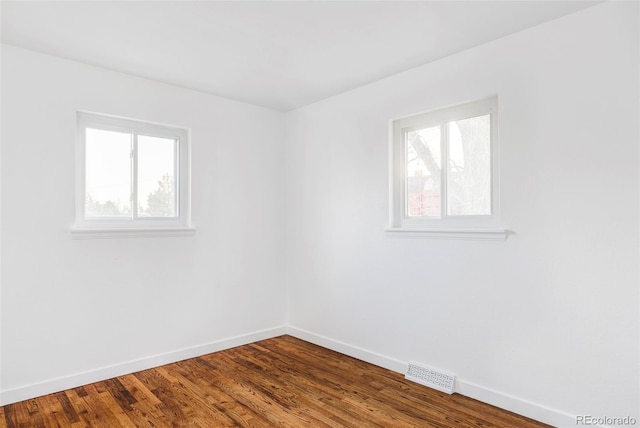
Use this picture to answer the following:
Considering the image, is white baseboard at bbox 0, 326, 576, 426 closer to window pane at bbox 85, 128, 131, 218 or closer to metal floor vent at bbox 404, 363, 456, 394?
metal floor vent at bbox 404, 363, 456, 394

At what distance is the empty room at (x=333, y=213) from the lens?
2199mm

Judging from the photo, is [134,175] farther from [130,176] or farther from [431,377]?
[431,377]

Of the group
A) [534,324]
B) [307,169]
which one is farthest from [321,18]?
[534,324]

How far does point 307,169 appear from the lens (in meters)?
4.04

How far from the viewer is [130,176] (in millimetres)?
3266

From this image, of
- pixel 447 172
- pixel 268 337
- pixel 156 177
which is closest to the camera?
pixel 447 172

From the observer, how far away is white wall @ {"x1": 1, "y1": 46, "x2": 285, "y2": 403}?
2.67 m

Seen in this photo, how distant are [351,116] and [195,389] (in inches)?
102

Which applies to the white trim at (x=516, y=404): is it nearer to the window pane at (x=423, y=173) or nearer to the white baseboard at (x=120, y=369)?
the window pane at (x=423, y=173)

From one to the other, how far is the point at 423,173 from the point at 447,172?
0.71 feet

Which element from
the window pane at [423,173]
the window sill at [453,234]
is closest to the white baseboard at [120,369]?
the window sill at [453,234]

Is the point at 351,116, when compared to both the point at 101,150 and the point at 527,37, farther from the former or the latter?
the point at 101,150

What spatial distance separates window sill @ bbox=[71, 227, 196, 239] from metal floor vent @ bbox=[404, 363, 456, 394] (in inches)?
86.9

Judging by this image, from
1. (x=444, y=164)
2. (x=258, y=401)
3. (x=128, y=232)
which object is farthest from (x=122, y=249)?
(x=444, y=164)
